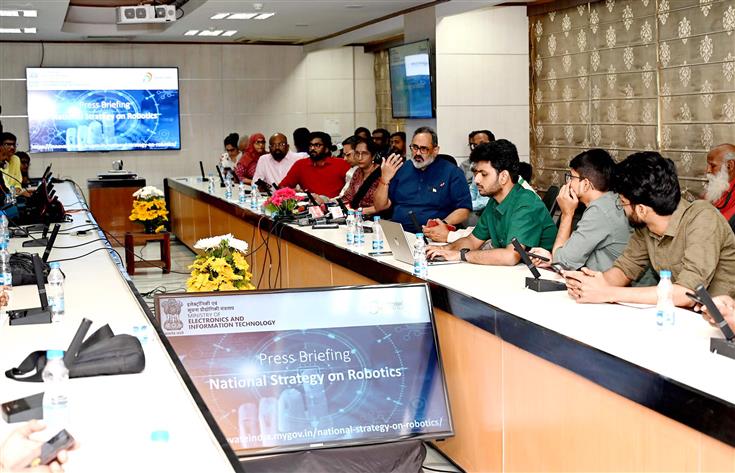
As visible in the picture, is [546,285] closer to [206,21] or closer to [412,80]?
[412,80]

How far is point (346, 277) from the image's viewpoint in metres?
5.20

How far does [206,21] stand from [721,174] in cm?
675

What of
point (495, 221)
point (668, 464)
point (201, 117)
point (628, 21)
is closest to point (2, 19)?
point (201, 117)

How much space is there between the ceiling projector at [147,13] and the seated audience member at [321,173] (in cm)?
297

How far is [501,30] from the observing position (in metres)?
9.36

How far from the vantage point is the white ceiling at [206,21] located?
943 cm

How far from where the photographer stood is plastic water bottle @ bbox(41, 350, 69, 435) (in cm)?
222

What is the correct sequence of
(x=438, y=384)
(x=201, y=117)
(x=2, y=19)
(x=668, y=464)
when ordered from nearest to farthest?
1. (x=668, y=464)
2. (x=438, y=384)
3. (x=2, y=19)
4. (x=201, y=117)

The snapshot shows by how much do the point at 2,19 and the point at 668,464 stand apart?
9609mm

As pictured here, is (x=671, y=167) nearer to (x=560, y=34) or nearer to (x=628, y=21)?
(x=628, y=21)

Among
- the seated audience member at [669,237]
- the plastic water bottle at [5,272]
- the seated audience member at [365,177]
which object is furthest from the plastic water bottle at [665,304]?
the seated audience member at [365,177]

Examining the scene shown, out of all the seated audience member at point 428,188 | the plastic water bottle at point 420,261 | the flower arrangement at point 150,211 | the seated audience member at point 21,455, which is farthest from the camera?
the flower arrangement at point 150,211

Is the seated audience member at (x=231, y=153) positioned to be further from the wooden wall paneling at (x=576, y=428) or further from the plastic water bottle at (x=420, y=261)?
the wooden wall paneling at (x=576, y=428)

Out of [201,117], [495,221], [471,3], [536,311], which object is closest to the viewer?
[536,311]
